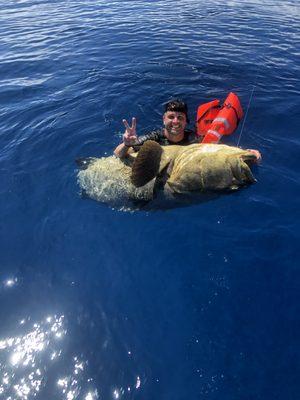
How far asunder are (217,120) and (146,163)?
8.12 ft

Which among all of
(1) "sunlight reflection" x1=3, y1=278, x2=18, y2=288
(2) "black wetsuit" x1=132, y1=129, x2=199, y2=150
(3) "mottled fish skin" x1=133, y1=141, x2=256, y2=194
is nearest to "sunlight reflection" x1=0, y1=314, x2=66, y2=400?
(1) "sunlight reflection" x1=3, y1=278, x2=18, y2=288

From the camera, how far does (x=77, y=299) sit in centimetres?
468

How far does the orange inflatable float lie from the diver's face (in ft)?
1.66

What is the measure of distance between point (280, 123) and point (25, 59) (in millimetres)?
9512

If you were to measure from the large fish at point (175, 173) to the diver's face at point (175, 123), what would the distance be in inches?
45.5

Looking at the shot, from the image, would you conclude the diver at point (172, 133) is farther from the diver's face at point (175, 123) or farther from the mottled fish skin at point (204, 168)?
the mottled fish skin at point (204, 168)

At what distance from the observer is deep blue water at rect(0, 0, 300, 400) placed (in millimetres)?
3891

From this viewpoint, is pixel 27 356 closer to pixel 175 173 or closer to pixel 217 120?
pixel 175 173

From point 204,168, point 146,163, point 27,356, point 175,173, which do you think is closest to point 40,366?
point 27,356

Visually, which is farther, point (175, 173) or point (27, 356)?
point (175, 173)

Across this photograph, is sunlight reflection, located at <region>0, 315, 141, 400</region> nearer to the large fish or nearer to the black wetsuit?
the large fish

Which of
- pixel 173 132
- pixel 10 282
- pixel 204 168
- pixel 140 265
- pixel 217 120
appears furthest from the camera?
pixel 217 120

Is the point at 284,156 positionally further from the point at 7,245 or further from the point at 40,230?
the point at 7,245

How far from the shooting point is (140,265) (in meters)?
5.07
